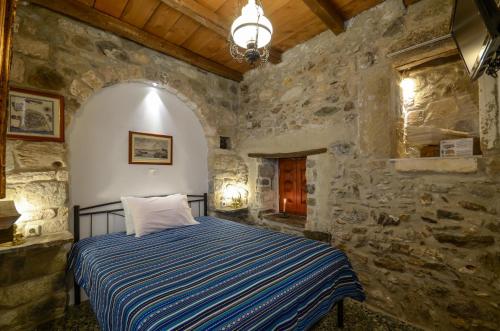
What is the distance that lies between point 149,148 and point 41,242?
55.0 inches

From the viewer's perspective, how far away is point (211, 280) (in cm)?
130

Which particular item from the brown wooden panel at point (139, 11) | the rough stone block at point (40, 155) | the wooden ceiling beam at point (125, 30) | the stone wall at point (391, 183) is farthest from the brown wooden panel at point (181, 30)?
the rough stone block at point (40, 155)

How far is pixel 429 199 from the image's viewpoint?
1.88 meters

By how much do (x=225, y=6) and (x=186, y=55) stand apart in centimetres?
100

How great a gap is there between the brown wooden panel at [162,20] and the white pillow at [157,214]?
6.39ft

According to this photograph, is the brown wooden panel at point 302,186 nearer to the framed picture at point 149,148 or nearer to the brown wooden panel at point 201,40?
the framed picture at point 149,148

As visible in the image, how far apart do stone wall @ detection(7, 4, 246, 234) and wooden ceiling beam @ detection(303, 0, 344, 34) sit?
1.92m

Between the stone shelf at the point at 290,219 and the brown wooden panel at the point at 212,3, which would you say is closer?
the brown wooden panel at the point at 212,3

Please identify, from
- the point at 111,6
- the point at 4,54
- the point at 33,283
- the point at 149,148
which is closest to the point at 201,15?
the point at 111,6

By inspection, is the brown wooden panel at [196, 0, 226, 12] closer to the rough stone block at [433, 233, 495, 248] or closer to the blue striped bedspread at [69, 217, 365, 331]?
the blue striped bedspread at [69, 217, 365, 331]

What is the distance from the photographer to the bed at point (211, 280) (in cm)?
103

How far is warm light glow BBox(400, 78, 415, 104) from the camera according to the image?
2.19m

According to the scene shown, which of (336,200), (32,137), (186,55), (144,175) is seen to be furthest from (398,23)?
(32,137)

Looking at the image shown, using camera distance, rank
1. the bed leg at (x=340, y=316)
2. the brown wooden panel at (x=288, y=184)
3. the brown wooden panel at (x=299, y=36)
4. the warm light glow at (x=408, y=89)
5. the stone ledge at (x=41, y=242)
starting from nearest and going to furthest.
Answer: the stone ledge at (x=41, y=242) < the bed leg at (x=340, y=316) < the warm light glow at (x=408, y=89) < the brown wooden panel at (x=299, y=36) < the brown wooden panel at (x=288, y=184)
